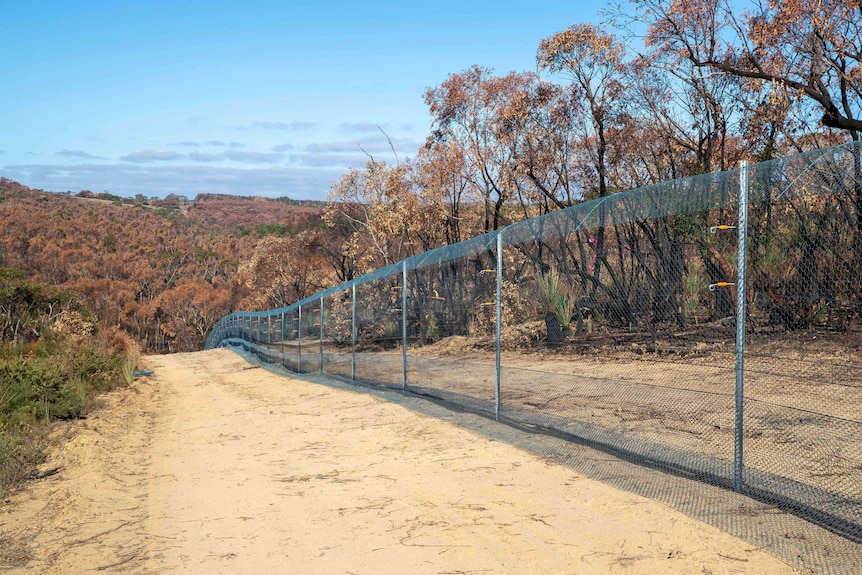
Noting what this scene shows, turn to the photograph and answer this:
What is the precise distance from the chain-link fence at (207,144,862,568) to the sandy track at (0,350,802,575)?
96 centimetres

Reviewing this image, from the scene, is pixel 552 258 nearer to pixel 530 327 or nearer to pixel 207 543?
pixel 530 327

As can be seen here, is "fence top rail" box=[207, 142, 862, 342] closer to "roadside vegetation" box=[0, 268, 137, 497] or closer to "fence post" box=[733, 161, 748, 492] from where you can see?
"fence post" box=[733, 161, 748, 492]

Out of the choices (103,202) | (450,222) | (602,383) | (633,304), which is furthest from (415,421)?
(103,202)

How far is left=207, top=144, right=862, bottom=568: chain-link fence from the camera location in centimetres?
539

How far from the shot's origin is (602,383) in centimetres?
811

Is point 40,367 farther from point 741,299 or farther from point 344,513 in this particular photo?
point 741,299

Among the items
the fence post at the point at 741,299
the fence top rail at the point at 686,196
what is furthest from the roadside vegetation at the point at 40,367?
the fence post at the point at 741,299

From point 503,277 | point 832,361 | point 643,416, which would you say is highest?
point 503,277

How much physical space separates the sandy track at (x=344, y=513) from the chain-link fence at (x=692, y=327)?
96 centimetres

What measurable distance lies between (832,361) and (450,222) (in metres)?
17.6

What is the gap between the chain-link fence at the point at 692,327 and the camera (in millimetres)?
5395

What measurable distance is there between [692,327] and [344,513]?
3305 mm

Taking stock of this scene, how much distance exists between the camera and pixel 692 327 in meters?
6.79

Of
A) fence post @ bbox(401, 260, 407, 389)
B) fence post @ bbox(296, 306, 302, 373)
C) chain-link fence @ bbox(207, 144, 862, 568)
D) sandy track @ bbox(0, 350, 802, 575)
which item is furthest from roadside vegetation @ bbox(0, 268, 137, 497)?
chain-link fence @ bbox(207, 144, 862, 568)
